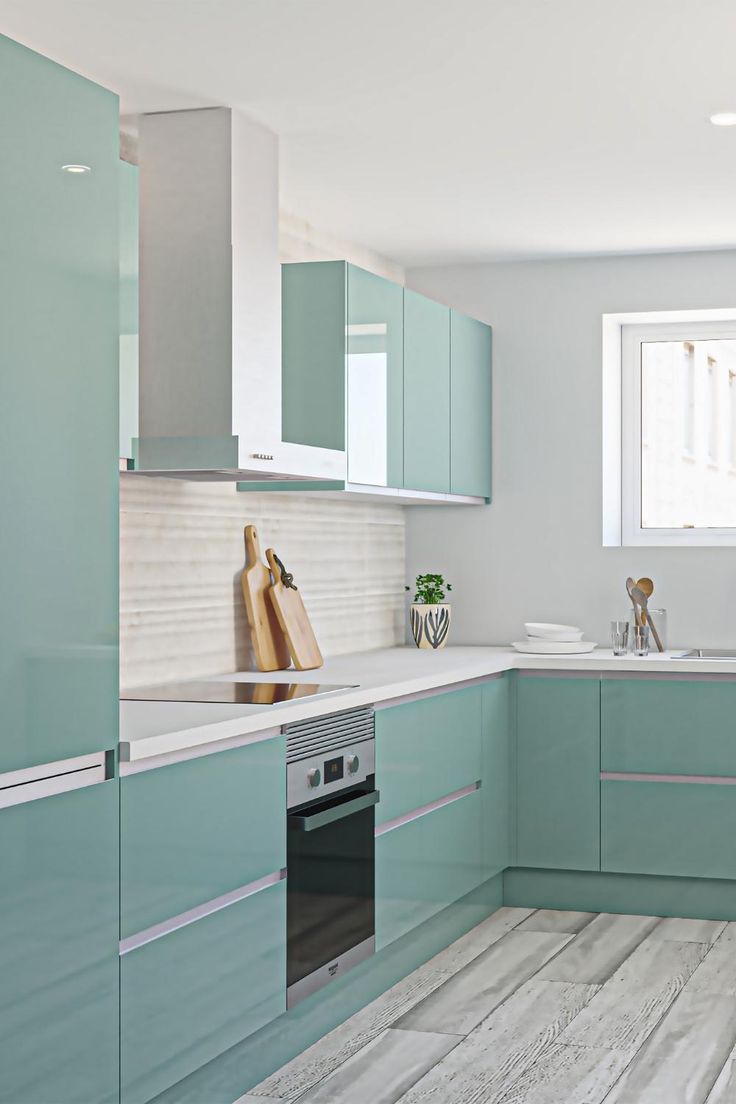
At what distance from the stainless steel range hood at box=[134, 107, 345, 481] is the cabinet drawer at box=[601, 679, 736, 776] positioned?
1856 millimetres

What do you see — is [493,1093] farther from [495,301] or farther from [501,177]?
[495,301]

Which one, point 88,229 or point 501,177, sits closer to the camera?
point 88,229

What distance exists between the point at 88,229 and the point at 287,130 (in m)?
1.38

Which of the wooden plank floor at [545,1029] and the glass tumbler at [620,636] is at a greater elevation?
the glass tumbler at [620,636]

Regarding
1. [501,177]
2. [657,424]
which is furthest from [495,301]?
[501,177]

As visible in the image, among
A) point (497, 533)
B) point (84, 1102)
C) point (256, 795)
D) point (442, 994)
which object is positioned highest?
point (497, 533)

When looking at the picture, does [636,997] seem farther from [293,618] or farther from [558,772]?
[293,618]

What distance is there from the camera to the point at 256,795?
315 centimetres

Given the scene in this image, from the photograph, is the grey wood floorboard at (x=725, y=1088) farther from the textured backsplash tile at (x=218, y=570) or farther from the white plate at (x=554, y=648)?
the white plate at (x=554, y=648)

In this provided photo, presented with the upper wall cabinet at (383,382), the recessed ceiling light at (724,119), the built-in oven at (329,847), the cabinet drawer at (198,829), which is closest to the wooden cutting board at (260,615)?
the upper wall cabinet at (383,382)

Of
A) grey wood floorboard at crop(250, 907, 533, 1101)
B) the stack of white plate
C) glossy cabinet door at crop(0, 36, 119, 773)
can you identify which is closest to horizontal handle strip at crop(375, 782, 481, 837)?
grey wood floorboard at crop(250, 907, 533, 1101)

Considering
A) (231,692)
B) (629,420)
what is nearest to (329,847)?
(231,692)

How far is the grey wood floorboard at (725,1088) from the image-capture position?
3193mm

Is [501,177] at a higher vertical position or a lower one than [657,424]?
higher
